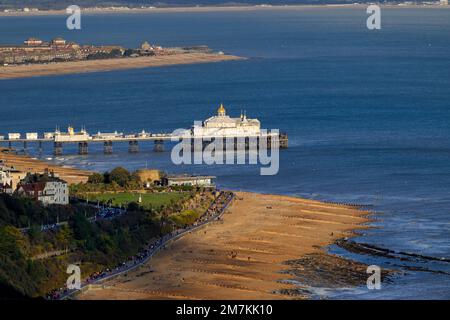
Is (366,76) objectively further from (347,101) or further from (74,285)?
(74,285)

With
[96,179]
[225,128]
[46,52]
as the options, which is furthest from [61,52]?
[96,179]

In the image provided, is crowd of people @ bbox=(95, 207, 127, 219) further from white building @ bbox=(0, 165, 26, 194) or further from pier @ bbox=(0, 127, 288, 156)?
pier @ bbox=(0, 127, 288, 156)

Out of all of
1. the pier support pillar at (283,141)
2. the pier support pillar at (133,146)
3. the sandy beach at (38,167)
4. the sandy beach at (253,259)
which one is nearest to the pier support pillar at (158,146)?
the pier support pillar at (133,146)

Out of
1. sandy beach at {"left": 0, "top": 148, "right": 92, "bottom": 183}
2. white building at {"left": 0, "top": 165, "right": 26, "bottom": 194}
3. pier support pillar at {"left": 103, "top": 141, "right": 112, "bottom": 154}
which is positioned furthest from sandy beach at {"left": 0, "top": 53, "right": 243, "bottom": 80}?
white building at {"left": 0, "top": 165, "right": 26, "bottom": 194}

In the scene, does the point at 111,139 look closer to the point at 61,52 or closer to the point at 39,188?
the point at 39,188
